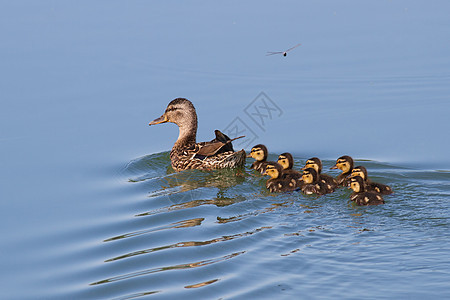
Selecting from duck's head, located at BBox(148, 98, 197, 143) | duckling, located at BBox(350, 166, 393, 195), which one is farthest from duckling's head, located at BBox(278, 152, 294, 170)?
duck's head, located at BBox(148, 98, 197, 143)

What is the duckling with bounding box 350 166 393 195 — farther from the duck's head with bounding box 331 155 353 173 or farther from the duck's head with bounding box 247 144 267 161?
the duck's head with bounding box 247 144 267 161

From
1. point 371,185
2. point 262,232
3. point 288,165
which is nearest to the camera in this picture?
point 262,232

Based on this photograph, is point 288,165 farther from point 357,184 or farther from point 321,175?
point 357,184

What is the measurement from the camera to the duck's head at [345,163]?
7.36 meters

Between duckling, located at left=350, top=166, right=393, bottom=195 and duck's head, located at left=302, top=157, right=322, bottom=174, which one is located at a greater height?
duck's head, located at left=302, top=157, right=322, bottom=174

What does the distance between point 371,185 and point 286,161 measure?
3.54ft

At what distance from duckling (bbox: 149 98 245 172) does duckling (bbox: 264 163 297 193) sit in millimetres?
689

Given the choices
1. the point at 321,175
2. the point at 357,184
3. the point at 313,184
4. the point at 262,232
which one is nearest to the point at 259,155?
the point at 321,175

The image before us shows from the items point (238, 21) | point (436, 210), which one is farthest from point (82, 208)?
point (238, 21)

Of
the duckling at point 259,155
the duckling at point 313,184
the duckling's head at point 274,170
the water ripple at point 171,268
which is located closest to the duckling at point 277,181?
the duckling's head at point 274,170

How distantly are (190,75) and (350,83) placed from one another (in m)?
2.15

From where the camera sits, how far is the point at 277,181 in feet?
23.7

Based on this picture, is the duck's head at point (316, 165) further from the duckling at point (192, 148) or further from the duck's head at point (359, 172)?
the duckling at point (192, 148)

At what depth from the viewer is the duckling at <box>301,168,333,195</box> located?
6.94 metres
